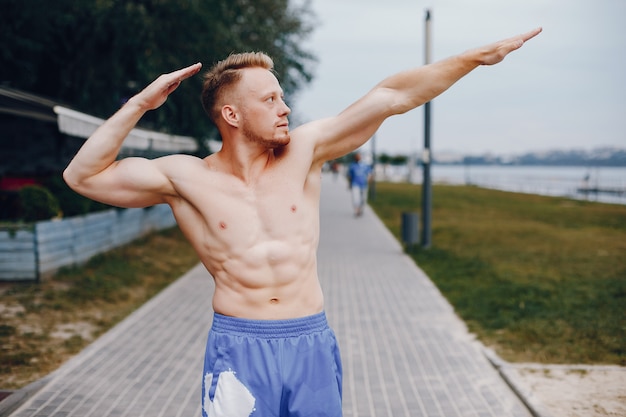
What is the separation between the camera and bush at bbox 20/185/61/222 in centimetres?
967

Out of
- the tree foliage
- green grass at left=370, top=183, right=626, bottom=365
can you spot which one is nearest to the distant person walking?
green grass at left=370, top=183, right=626, bottom=365

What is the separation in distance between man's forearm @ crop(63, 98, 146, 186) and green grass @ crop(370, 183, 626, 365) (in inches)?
181

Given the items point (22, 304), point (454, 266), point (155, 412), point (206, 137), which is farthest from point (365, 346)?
point (206, 137)

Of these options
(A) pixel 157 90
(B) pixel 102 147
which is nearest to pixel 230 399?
(B) pixel 102 147

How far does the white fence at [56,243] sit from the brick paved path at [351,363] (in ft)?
5.47

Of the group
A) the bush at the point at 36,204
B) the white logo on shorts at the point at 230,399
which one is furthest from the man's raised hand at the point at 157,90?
the bush at the point at 36,204

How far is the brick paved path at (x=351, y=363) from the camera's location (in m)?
4.90

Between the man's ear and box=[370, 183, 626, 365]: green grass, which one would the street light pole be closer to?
box=[370, 183, 626, 365]: green grass

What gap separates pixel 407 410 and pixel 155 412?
1.78 m

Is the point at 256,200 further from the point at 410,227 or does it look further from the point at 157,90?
the point at 410,227

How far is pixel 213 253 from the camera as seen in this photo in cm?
259

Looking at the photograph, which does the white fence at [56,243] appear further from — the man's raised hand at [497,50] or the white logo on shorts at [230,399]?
the man's raised hand at [497,50]

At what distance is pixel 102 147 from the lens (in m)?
2.45

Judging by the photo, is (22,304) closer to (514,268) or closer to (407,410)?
(407,410)
